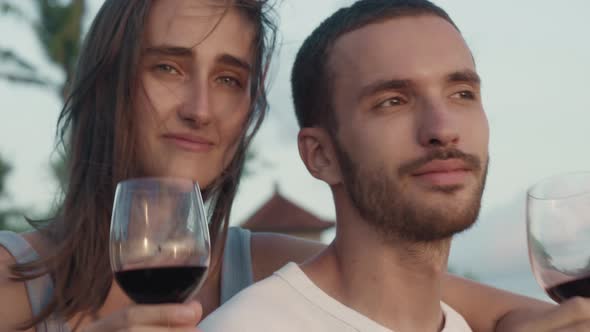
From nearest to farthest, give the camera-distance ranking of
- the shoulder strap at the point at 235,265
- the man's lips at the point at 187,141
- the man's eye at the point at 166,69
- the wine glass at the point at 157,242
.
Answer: the wine glass at the point at 157,242
the man's lips at the point at 187,141
the man's eye at the point at 166,69
the shoulder strap at the point at 235,265

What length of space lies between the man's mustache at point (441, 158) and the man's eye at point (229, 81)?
1.31 m

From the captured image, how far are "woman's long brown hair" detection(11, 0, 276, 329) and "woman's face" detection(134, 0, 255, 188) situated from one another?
8cm

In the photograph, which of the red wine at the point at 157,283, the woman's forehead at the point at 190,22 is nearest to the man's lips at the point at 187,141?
the woman's forehead at the point at 190,22

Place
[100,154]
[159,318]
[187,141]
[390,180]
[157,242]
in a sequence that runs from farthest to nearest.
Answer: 1. [100,154]
2. [187,141]
3. [390,180]
4. [157,242]
5. [159,318]

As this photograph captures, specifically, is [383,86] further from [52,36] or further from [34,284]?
[52,36]

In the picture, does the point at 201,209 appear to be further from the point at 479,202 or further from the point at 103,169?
the point at 103,169

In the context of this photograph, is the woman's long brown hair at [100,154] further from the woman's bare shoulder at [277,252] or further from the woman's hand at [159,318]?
the woman's hand at [159,318]

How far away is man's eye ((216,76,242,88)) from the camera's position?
4164mm

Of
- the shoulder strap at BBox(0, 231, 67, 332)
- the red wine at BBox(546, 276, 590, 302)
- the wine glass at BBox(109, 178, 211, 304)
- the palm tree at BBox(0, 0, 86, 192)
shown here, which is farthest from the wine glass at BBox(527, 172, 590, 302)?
the palm tree at BBox(0, 0, 86, 192)

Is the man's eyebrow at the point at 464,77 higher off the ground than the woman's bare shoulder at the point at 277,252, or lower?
higher

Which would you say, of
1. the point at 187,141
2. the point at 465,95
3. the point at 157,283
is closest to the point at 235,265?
the point at 187,141

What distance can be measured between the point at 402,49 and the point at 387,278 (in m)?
0.91

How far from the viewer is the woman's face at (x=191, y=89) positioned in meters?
3.97

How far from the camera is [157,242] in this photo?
2525mm
